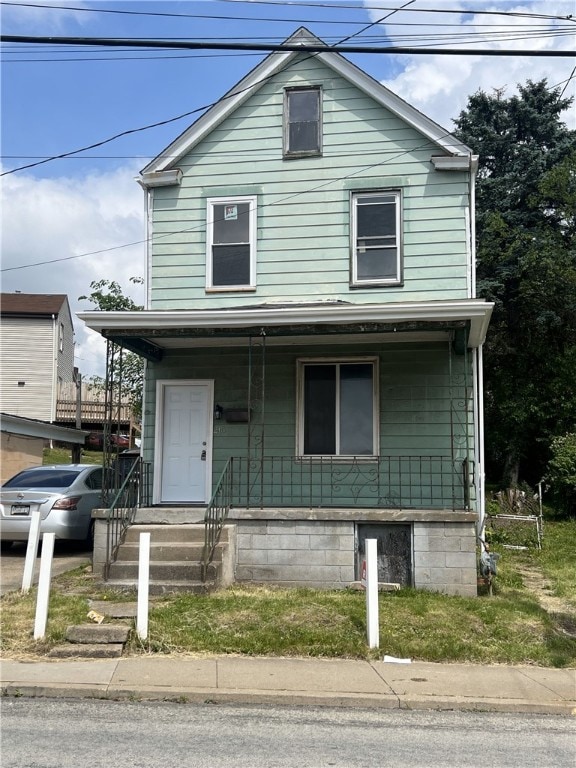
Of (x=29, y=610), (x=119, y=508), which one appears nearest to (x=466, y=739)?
(x=29, y=610)

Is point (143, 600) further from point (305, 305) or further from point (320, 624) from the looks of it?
point (305, 305)

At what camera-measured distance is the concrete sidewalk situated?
5891 millimetres

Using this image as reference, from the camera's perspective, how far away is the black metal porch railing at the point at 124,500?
945 cm

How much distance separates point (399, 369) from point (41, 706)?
23.3 feet

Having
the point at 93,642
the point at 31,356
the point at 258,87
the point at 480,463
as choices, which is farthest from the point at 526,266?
the point at 31,356

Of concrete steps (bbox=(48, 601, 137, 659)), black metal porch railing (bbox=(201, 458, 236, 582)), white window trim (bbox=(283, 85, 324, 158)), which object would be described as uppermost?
white window trim (bbox=(283, 85, 324, 158))

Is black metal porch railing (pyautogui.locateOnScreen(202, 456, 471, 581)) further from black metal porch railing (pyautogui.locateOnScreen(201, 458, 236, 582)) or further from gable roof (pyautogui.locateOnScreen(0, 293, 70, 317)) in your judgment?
gable roof (pyautogui.locateOnScreen(0, 293, 70, 317))

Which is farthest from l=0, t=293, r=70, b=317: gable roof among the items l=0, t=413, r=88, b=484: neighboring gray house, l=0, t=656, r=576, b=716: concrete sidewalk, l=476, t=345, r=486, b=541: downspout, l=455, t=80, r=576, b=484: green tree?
l=0, t=656, r=576, b=716: concrete sidewalk

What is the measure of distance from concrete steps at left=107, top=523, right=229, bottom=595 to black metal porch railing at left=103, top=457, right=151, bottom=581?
11cm

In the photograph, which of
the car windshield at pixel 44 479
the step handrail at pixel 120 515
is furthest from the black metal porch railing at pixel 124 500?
the car windshield at pixel 44 479

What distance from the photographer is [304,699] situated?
19.3 feet

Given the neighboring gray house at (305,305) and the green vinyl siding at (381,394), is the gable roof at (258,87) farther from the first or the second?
the green vinyl siding at (381,394)

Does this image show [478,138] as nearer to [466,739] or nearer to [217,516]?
[217,516]

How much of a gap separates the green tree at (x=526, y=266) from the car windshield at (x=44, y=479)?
12815 millimetres
